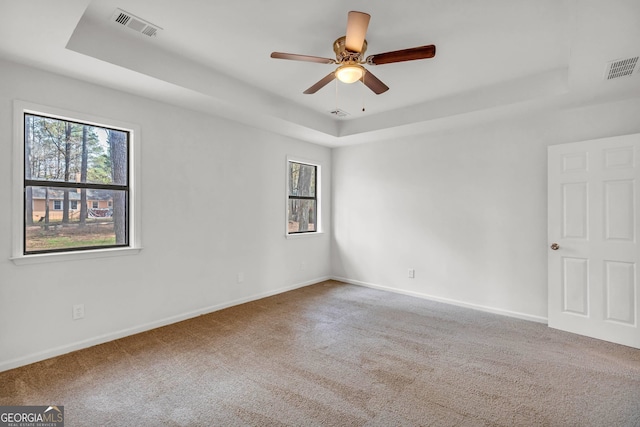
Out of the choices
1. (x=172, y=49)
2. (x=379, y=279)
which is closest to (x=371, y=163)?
(x=379, y=279)

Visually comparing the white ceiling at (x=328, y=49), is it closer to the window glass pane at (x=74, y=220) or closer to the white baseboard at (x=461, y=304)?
the window glass pane at (x=74, y=220)

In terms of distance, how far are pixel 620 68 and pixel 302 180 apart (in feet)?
13.2

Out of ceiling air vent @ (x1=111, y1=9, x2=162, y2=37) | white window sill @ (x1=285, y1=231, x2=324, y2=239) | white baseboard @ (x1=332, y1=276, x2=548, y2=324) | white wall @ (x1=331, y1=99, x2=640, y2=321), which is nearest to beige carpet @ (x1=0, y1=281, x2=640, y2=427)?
white baseboard @ (x1=332, y1=276, x2=548, y2=324)

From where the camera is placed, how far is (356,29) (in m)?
2.08

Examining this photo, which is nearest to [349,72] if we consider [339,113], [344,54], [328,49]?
[344,54]

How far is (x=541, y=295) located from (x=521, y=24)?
296 centimetres

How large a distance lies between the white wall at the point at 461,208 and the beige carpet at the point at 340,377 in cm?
71

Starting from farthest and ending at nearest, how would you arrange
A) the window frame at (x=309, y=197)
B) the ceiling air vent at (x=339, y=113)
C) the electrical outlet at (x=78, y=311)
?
the window frame at (x=309, y=197)
the ceiling air vent at (x=339, y=113)
the electrical outlet at (x=78, y=311)

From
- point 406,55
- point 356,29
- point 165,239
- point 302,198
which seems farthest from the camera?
point 302,198

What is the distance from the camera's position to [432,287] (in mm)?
4668

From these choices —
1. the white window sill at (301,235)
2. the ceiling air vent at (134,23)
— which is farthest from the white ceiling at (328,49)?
the white window sill at (301,235)

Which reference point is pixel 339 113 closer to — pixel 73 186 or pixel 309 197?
pixel 309 197

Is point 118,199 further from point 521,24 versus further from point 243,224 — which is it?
point 521,24

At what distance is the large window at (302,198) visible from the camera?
17.3 ft
